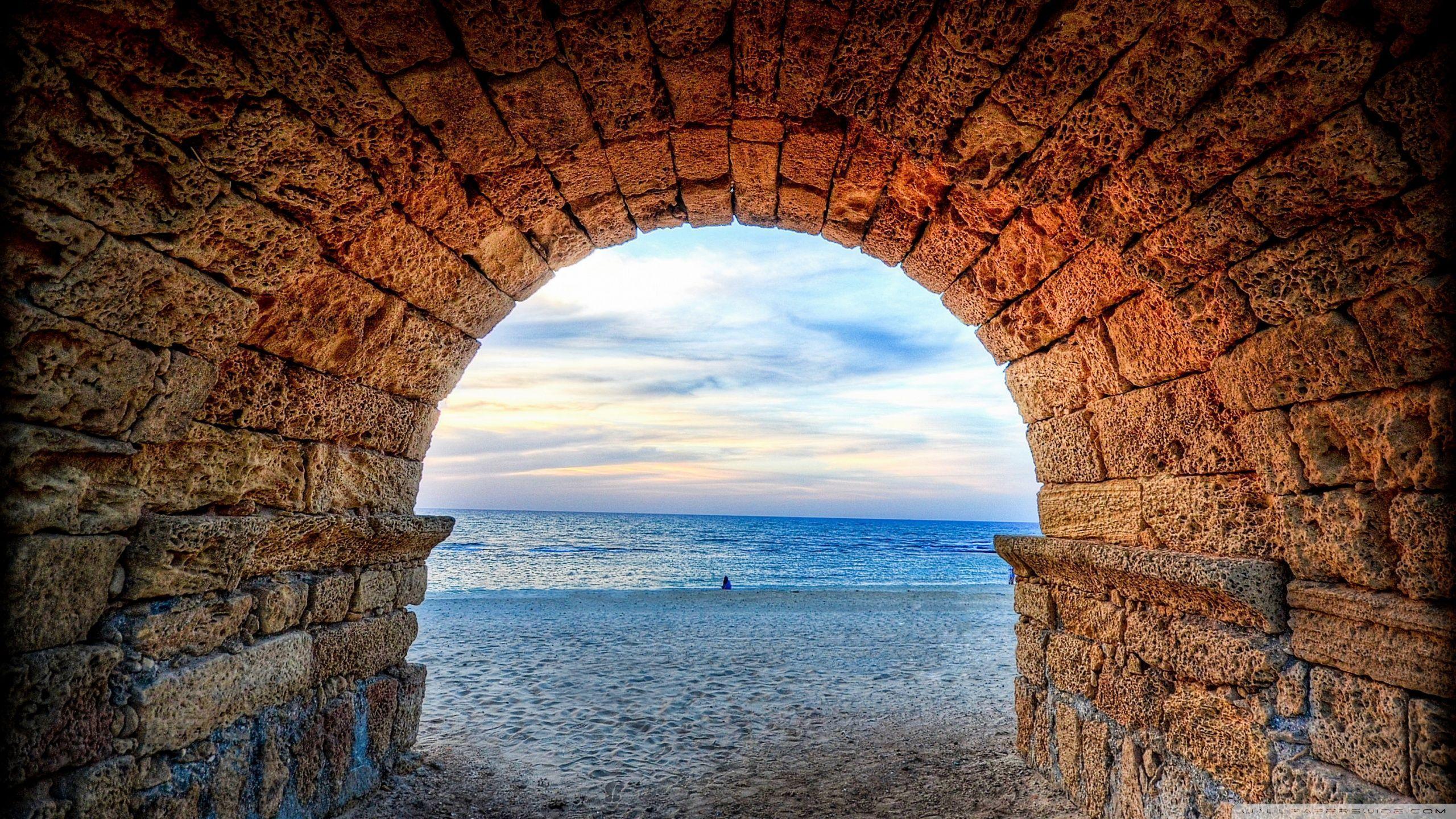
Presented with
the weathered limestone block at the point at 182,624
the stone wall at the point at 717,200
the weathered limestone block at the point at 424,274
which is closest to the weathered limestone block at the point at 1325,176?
the stone wall at the point at 717,200

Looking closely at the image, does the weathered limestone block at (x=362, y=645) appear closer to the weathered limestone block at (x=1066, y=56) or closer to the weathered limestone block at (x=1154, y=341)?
the weathered limestone block at (x=1066, y=56)

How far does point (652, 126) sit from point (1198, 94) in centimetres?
187

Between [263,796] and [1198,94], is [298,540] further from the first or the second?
[1198,94]

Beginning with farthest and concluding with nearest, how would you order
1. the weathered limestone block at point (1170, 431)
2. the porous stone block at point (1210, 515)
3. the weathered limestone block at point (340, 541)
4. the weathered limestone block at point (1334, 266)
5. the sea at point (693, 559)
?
the sea at point (693, 559) → the weathered limestone block at point (340, 541) → the weathered limestone block at point (1170, 431) → the porous stone block at point (1210, 515) → the weathered limestone block at point (1334, 266)

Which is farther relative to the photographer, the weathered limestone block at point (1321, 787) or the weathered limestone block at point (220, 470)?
the weathered limestone block at point (220, 470)

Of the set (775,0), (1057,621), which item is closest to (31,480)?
→ (775,0)

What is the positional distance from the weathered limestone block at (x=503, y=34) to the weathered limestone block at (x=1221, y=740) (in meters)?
3.31

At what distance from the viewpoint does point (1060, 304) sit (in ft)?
10.9

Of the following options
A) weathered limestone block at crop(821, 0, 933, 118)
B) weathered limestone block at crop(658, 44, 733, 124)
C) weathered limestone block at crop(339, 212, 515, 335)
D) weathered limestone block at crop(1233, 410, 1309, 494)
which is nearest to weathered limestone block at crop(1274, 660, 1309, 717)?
weathered limestone block at crop(1233, 410, 1309, 494)

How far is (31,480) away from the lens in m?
2.03

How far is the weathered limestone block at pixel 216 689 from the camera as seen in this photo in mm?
2398

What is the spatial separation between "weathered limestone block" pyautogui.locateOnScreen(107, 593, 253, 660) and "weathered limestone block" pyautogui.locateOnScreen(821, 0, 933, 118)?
2928 millimetres

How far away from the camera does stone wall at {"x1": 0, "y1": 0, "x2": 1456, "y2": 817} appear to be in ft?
6.28

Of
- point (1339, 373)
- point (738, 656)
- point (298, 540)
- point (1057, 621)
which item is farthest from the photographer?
point (738, 656)
